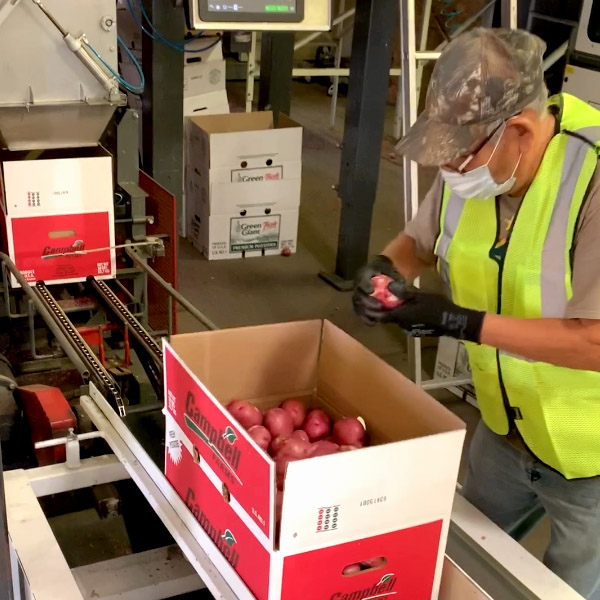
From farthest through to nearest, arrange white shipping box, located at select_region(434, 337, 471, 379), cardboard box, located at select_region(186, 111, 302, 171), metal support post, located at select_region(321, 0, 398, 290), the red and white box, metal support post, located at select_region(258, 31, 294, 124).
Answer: metal support post, located at select_region(258, 31, 294, 124) → cardboard box, located at select_region(186, 111, 302, 171) → metal support post, located at select_region(321, 0, 398, 290) → white shipping box, located at select_region(434, 337, 471, 379) → the red and white box

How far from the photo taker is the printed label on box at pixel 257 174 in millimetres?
4441

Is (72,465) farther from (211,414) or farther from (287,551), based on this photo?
(287,551)

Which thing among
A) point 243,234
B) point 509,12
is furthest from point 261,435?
point 243,234

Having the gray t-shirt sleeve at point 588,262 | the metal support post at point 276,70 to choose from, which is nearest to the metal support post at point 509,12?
the gray t-shirt sleeve at point 588,262

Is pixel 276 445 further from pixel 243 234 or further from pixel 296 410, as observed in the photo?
A: pixel 243 234

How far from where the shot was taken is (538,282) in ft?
4.40

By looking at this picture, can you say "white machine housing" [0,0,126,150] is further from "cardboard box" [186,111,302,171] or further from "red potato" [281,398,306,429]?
"red potato" [281,398,306,429]

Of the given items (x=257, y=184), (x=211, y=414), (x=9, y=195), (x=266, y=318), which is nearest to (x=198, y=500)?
(x=211, y=414)

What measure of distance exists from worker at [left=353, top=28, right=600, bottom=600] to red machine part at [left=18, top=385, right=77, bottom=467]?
0.83m

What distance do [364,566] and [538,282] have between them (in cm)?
56

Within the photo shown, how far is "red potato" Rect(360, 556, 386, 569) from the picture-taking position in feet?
3.73

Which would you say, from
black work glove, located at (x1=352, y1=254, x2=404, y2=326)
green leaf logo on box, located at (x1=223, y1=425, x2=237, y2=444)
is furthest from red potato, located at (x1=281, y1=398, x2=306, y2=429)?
green leaf logo on box, located at (x1=223, y1=425, x2=237, y2=444)

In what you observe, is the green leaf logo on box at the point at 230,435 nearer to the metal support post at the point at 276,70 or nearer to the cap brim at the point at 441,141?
the cap brim at the point at 441,141

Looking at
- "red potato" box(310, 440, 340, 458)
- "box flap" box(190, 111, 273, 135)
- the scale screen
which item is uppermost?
the scale screen
